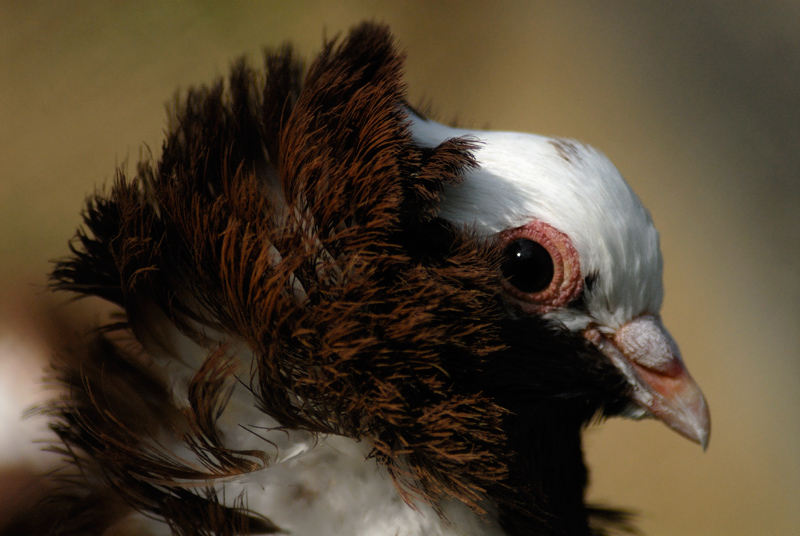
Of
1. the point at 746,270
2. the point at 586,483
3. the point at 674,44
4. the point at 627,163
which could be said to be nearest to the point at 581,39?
the point at 674,44

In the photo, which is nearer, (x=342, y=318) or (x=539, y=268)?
(x=342, y=318)

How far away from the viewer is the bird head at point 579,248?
0.86m

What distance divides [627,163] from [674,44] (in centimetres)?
50

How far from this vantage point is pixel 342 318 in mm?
739

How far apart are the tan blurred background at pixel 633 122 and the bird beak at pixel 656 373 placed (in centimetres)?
147

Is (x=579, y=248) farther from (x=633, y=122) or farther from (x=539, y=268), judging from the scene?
(x=633, y=122)

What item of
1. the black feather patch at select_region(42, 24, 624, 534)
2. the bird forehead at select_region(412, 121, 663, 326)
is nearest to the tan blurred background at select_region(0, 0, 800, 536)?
the black feather patch at select_region(42, 24, 624, 534)

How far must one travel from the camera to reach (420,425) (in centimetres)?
79

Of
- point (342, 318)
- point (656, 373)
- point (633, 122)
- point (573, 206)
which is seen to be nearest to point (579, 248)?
point (573, 206)

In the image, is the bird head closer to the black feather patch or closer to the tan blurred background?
the black feather patch

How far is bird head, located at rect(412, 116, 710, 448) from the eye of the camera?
0.86 m

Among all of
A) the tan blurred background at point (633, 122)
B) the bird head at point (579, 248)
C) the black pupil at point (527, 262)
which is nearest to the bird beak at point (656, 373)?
the bird head at point (579, 248)

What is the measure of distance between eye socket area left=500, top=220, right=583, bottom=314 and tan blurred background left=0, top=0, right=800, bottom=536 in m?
1.58

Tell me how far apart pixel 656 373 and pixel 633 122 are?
213 centimetres
